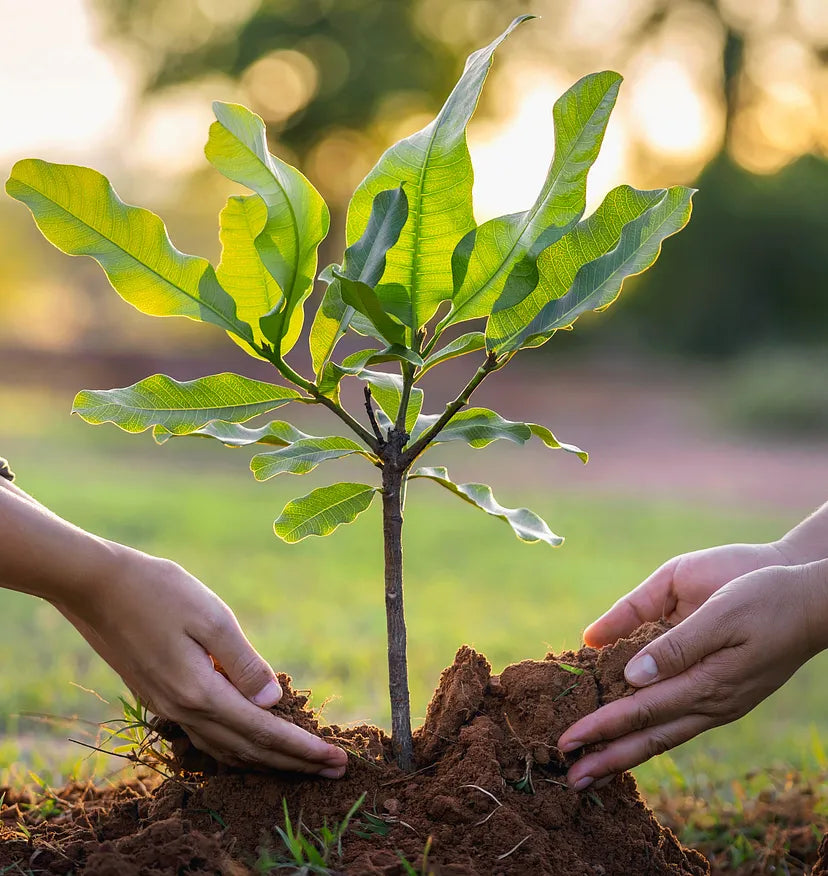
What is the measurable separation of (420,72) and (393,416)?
16.7 meters

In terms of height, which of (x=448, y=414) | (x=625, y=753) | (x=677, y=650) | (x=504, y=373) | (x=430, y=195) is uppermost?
(x=504, y=373)

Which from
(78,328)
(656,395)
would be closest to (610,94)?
(656,395)

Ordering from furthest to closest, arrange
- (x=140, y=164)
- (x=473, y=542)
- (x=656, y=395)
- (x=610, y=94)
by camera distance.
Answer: (x=140, y=164)
(x=656, y=395)
(x=473, y=542)
(x=610, y=94)

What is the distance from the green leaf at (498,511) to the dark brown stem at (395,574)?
0.06 m

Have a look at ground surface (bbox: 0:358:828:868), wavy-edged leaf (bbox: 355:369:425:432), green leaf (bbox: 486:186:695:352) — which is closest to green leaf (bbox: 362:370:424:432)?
wavy-edged leaf (bbox: 355:369:425:432)

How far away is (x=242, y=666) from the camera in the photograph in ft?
4.64

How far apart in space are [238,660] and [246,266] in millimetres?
580

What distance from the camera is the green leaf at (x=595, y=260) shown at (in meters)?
1.37

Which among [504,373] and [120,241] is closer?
[120,241]

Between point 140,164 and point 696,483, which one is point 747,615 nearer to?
point 696,483

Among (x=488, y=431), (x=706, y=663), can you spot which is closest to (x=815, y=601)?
(x=706, y=663)

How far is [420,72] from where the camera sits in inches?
669

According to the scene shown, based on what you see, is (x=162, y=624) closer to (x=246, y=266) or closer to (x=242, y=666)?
(x=242, y=666)

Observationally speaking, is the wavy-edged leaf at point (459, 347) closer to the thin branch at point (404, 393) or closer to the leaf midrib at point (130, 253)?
the thin branch at point (404, 393)
